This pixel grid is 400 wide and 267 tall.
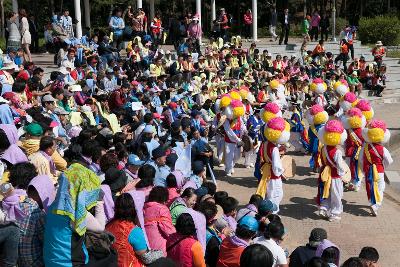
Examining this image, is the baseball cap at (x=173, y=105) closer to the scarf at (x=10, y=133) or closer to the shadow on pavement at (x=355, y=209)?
the shadow on pavement at (x=355, y=209)

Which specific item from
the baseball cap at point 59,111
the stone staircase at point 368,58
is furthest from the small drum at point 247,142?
the stone staircase at point 368,58

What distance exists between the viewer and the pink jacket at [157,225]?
621 centimetres

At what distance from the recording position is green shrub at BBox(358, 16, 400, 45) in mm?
33000

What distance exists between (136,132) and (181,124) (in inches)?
39.4

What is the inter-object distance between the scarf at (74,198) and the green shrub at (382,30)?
102 feet

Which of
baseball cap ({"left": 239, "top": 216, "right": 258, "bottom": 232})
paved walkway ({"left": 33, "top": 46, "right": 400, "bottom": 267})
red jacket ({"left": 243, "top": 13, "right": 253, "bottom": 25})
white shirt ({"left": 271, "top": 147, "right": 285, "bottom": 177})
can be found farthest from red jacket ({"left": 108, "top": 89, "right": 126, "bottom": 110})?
red jacket ({"left": 243, "top": 13, "right": 253, "bottom": 25})

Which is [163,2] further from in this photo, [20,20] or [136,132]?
[136,132]

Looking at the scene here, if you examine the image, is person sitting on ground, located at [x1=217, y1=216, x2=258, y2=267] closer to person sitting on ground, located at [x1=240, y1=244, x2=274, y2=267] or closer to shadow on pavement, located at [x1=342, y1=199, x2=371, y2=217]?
person sitting on ground, located at [x1=240, y1=244, x2=274, y2=267]

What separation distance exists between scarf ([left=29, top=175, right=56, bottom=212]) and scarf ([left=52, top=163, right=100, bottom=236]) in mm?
771

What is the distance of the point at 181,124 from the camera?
1155 cm

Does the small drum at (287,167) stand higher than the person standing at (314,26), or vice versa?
the person standing at (314,26)

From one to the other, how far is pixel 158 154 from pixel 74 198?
12.5 ft

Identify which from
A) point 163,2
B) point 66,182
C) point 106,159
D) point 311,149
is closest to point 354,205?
point 311,149

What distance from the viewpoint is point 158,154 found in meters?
8.52
